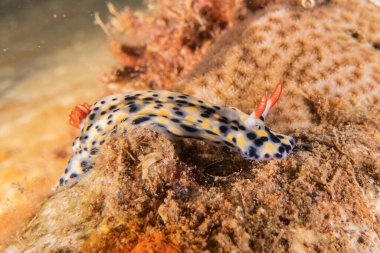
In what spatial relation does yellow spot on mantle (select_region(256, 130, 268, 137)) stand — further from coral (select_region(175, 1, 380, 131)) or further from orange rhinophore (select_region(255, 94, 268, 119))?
coral (select_region(175, 1, 380, 131))

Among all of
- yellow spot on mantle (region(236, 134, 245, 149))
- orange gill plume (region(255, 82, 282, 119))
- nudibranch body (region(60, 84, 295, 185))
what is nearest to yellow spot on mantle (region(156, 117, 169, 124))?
nudibranch body (region(60, 84, 295, 185))

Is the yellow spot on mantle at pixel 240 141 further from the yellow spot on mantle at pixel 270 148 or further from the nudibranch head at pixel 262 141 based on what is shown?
the yellow spot on mantle at pixel 270 148

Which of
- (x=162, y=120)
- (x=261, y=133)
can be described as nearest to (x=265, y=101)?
(x=261, y=133)

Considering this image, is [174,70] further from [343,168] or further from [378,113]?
[343,168]

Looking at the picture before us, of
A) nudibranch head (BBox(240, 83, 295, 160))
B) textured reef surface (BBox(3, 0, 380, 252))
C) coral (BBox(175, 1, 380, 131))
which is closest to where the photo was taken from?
textured reef surface (BBox(3, 0, 380, 252))

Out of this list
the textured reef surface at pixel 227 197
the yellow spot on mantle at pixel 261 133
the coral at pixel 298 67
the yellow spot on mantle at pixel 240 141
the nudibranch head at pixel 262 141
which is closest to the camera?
the textured reef surface at pixel 227 197

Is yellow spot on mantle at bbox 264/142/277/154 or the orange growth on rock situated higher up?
the orange growth on rock

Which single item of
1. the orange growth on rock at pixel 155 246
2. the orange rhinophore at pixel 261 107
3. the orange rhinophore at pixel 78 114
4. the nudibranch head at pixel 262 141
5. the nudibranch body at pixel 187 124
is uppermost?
the orange rhinophore at pixel 261 107

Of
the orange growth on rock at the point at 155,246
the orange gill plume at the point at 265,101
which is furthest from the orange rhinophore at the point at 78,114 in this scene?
the orange growth on rock at the point at 155,246
